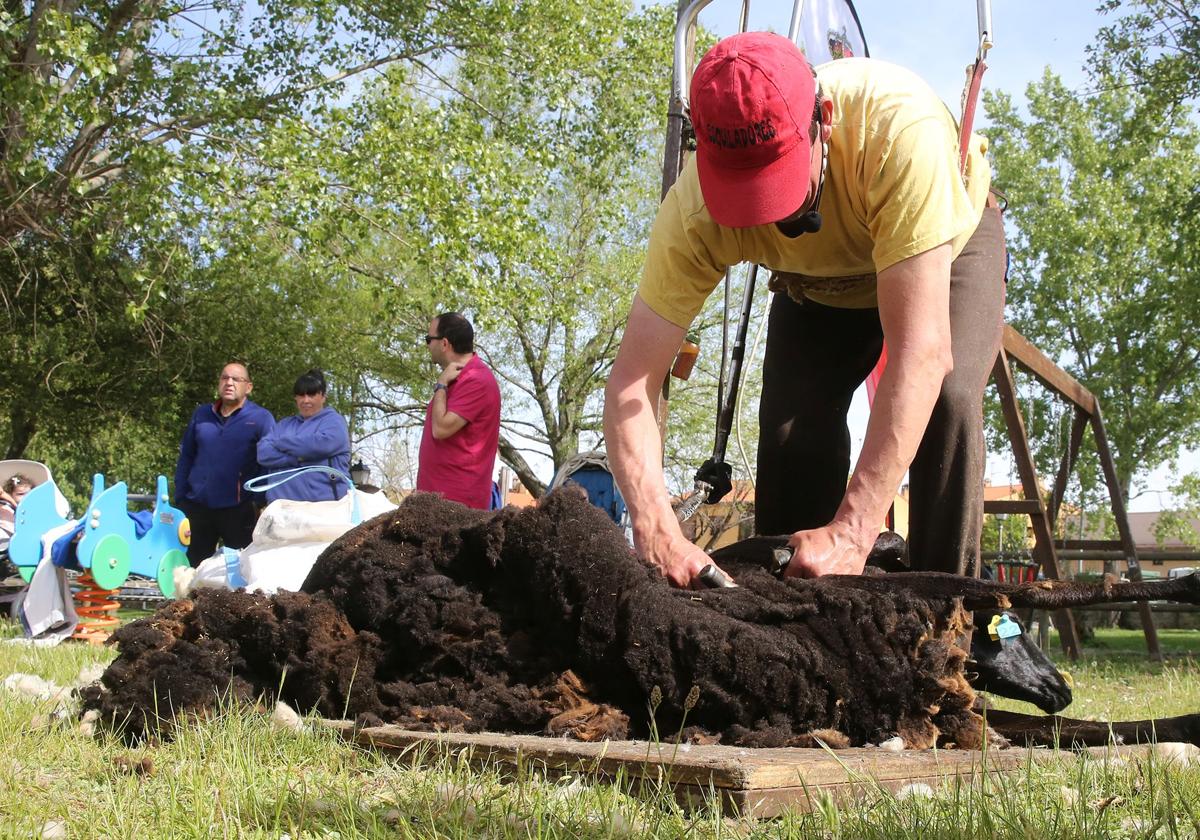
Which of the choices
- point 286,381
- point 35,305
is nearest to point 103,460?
point 286,381

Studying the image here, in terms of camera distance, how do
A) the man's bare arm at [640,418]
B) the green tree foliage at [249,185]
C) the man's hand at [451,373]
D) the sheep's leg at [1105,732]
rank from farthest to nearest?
the green tree foliage at [249,185]
the man's hand at [451,373]
the man's bare arm at [640,418]
the sheep's leg at [1105,732]

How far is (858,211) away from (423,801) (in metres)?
1.86

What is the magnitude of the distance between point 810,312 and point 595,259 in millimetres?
22836

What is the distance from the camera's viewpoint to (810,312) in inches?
137

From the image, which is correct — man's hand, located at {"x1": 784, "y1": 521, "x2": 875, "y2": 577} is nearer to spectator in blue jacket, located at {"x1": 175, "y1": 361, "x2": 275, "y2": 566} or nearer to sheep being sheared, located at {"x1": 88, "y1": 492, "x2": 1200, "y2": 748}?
sheep being sheared, located at {"x1": 88, "y1": 492, "x2": 1200, "y2": 748}

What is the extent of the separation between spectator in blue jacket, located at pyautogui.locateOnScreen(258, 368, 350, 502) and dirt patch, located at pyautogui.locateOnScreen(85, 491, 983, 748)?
435cm

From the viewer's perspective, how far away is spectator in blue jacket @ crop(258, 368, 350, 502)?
693cm

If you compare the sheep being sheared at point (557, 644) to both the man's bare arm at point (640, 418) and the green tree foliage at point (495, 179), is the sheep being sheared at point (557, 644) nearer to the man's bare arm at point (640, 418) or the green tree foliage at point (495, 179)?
the man's bare arm at point (640, 418)

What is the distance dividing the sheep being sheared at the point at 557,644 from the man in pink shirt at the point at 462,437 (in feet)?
12.4

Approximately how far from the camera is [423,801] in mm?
1658

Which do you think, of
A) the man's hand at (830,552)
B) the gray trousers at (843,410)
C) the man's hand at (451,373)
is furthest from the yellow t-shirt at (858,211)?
the man's hand at (451,373)

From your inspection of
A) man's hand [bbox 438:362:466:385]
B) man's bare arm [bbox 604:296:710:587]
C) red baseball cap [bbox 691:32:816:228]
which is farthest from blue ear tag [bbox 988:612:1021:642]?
man's hand [bbox 438:362:466:385]

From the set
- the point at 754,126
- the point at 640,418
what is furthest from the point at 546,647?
the point at 754,126

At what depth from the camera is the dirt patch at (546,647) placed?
7.26 feet
